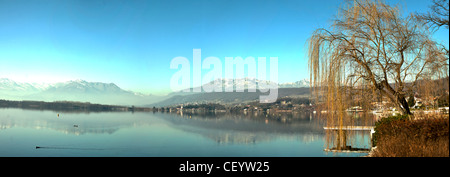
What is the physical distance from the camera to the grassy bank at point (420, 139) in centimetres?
656

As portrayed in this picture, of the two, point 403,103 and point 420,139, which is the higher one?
point 403,103

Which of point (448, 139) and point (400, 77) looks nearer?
point (448, 139)

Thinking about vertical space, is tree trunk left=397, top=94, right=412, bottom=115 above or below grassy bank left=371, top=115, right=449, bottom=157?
above

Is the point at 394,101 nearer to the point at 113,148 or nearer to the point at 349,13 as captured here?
the point at 349,13

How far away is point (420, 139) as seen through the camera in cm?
716

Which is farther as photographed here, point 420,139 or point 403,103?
point 403,103

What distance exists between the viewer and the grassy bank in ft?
21.5

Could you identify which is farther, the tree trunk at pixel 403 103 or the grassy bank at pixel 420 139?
→ the tree trunk at pixel 403 103

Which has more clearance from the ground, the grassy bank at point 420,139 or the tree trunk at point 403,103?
the tree trunk at point 403,103

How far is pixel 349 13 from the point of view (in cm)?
965
